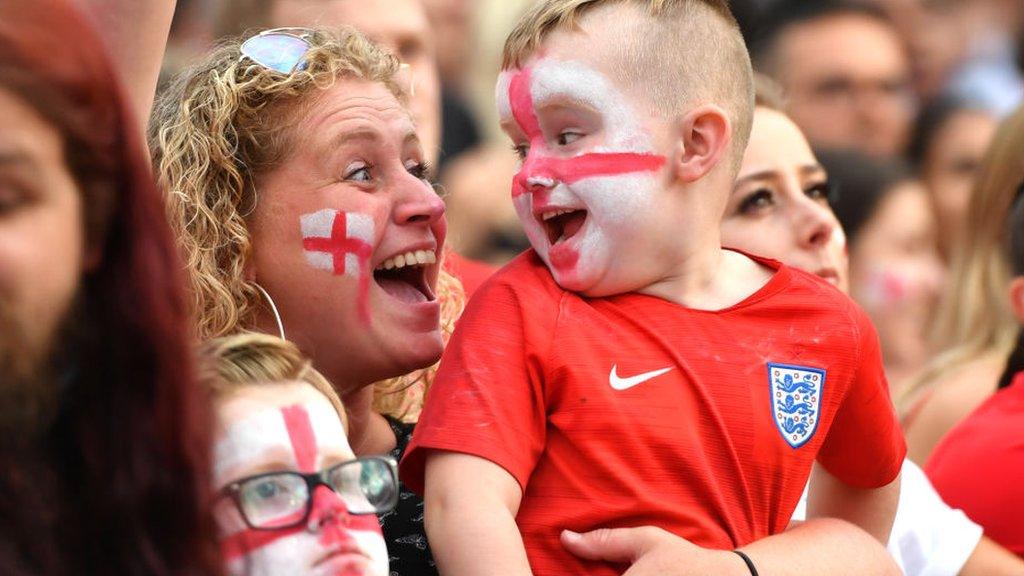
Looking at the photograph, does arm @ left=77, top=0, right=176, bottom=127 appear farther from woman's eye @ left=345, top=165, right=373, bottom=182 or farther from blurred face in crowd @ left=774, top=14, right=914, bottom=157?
blurred face in crowd @ left=774, top=14, right=914, bottom=157

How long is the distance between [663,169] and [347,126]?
2.17 feet

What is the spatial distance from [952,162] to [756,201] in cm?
372

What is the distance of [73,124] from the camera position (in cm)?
179

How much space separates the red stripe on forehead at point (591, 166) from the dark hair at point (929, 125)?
4.69 metres

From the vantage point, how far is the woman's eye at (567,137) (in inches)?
106

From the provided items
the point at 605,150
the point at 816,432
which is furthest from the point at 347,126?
the point at 816,432

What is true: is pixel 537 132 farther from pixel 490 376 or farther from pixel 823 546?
pixel 823 546

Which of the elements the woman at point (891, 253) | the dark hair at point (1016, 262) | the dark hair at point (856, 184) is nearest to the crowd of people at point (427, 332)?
the dark hair at point (1016, 262)

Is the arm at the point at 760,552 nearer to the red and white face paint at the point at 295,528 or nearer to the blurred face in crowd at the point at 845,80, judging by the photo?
the red and white face paint at the point at 295,528

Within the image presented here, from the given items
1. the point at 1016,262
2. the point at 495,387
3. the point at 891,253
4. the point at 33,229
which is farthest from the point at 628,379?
the point at 891,253

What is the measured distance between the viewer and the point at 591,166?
8.67 ft

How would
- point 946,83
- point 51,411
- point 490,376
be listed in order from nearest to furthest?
point 51,411 < point 490,376 < point 946,83

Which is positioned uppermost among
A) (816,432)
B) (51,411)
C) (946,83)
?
(51,411)

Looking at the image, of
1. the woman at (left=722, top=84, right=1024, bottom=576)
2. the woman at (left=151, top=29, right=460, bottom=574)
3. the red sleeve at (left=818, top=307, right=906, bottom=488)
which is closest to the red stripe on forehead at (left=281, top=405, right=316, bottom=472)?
the woman at (left=151, top=29, right=460, bottom=574)
